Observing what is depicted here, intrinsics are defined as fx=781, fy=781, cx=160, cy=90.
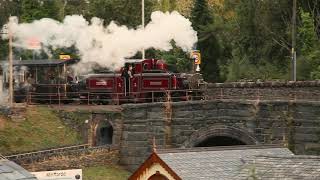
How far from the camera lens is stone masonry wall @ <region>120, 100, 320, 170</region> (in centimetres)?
3581

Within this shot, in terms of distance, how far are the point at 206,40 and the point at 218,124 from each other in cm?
1989

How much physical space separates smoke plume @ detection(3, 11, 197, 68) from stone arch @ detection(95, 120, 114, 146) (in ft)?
16.0

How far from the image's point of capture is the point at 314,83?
1485 inches

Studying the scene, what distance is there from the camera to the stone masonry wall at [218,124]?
35812 millimetres

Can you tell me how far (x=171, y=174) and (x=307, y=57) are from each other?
3124 cm

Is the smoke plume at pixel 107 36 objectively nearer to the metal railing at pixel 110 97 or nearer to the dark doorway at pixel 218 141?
the metal railing at pixel 110 97

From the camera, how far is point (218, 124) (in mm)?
38281

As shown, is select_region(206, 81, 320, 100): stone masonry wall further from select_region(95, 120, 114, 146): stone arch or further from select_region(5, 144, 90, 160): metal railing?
select_region(5, 144, 90, 160): metal railing

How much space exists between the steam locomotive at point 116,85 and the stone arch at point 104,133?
180 centimetres

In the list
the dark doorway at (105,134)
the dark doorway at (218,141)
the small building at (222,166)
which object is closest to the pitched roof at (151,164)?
the small building at (222,166)

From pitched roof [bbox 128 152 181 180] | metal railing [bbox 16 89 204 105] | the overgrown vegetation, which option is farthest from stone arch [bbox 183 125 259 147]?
pitched roof [bbox 128 152 181 180]

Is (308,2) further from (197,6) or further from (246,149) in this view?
(246,149)

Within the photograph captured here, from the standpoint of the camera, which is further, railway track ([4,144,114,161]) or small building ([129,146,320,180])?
railway track ([4,144,114,161])

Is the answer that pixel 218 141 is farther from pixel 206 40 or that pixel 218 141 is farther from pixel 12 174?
pixel 12 174
